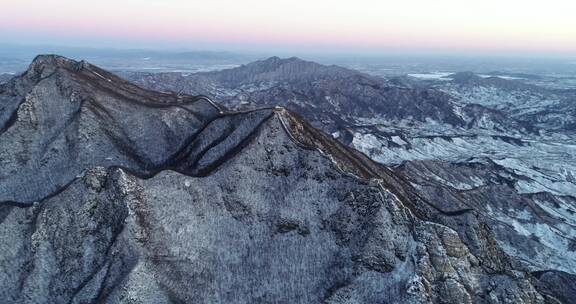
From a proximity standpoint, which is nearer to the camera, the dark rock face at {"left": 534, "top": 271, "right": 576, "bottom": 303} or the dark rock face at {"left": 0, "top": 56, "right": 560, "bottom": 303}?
the dark rock face at {"left": 0, "top": 56, "right": 560, "bottom": 303}

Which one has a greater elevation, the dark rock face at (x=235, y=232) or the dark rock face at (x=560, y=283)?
the dark rock face at (x=235, y=232)

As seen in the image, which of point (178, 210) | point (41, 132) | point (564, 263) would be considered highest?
point (41, 132)

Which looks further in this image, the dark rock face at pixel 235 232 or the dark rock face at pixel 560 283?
the dark rock face at pixel 560 283

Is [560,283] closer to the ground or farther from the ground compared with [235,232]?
closer to the ground

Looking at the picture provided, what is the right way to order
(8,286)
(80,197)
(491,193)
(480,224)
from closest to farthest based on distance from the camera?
(8,286), (80,197), (480,224), (491,193)

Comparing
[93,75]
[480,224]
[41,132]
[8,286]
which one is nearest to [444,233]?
[480,224]

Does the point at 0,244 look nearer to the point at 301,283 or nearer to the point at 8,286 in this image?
the point at 8,286

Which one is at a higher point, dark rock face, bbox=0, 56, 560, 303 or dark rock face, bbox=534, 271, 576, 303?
dark rock face, bbox=0, 56, 560, 303

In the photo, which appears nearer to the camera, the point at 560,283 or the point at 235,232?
the point at 235,232
